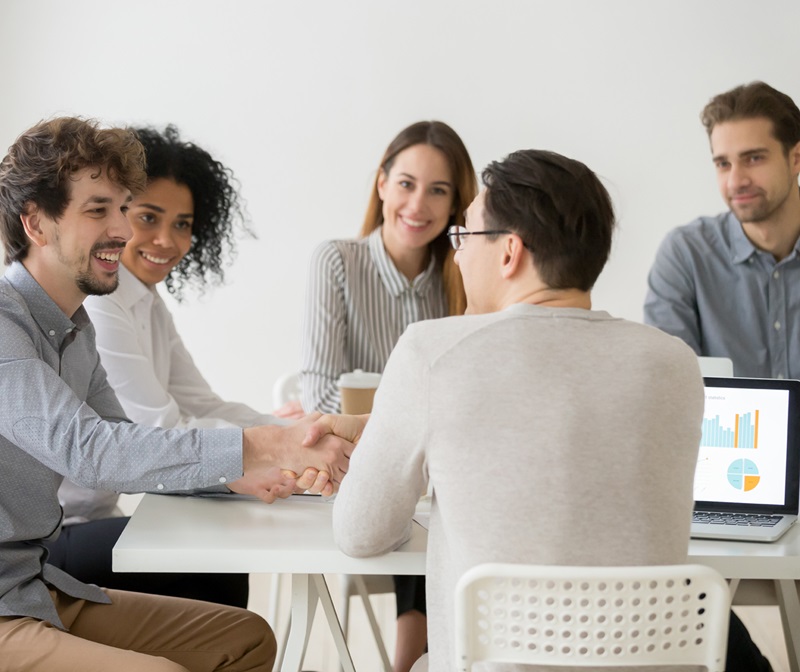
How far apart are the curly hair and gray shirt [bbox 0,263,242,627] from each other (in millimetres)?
971

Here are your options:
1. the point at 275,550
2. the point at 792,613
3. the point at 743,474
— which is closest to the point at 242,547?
the point at 275,550

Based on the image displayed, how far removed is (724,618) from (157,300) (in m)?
1.74

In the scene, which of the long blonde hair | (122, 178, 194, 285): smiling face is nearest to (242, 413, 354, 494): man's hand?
(122, 178, 194, 285): smiling face

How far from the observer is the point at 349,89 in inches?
177

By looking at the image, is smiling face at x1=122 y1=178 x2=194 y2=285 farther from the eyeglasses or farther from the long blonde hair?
the eyeglasses

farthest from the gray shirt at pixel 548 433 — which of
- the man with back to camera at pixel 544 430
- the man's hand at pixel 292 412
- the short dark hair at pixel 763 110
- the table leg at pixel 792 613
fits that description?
the short dark hair at pixel 763 110

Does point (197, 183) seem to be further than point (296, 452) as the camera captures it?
Yes

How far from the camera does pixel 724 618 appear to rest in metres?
1.25

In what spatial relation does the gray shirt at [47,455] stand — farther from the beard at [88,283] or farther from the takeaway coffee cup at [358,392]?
the takeaway coffee cup at [358,392]

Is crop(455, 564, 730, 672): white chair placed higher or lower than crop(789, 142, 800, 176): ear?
lower

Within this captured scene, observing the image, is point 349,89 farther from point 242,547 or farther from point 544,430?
point 544,430

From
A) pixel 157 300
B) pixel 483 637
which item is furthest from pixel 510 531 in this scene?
pixel 157 300

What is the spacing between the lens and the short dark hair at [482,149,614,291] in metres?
1.36

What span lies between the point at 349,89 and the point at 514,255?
130 inches
